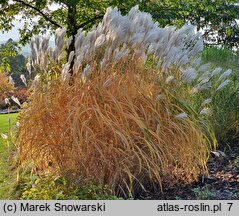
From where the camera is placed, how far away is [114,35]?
13.0 ft

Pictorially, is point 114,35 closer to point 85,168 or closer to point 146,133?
point 146,133

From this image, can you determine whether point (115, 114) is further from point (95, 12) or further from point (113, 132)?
point (95, 12)

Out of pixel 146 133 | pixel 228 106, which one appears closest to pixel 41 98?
pixel 146 133

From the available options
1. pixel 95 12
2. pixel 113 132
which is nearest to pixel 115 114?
pixel 113 132

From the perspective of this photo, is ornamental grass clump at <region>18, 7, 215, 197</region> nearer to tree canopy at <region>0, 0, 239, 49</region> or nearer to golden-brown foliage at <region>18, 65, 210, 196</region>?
golden-brown foliage at <region>18, 65, 210, 196</region>

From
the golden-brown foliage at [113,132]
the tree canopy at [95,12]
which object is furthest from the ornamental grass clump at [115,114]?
the tree canopy at [95,12]

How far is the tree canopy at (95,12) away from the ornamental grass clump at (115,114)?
11.2ft

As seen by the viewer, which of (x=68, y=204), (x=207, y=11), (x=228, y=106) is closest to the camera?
(x=68, y=204)

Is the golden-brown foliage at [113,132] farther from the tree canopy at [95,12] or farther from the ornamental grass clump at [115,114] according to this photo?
the tree canopy at [95,12]

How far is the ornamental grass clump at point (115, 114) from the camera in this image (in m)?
3.85

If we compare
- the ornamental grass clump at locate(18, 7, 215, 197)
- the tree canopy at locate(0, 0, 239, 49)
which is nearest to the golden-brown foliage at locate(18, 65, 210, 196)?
the ornamental grass clump at locate(18, 7, 215, 197)

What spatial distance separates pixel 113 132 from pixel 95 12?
17.5 ft

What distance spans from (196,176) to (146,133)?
694mm

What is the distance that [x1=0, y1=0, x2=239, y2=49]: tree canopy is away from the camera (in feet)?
26.1
